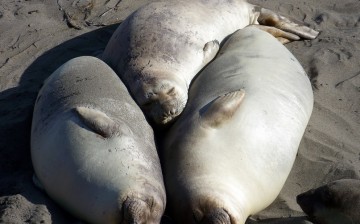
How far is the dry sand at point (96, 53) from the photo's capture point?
16.9ft

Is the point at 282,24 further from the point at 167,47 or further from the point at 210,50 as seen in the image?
the point at 167,47

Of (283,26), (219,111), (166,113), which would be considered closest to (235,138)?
(219,111)

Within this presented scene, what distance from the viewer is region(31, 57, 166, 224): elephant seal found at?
14.8 ft

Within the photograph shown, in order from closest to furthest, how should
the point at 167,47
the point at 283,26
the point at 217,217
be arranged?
the point at 217,217, the point at 167,47, the point at 283,26

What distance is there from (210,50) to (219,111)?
124 cm

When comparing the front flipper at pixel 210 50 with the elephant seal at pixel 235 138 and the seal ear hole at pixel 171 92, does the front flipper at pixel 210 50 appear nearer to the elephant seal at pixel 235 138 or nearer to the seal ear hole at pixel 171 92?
the elephant seal at pixel 235 138

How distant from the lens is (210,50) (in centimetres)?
625

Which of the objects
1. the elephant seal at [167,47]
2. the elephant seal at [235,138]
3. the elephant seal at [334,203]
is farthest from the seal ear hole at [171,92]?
the elephant seal at [334,203]

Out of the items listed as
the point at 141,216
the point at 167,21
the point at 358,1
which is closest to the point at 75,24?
the point at 167,21

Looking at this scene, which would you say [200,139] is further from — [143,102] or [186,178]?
[143,102]

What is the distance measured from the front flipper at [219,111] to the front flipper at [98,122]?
0.64m

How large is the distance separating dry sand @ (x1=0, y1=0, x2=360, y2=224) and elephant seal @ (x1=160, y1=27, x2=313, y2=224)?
29 centimetres

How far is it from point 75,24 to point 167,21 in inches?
73.9

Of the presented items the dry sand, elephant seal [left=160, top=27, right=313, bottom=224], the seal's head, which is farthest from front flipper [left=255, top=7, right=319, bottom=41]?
the seal's head
